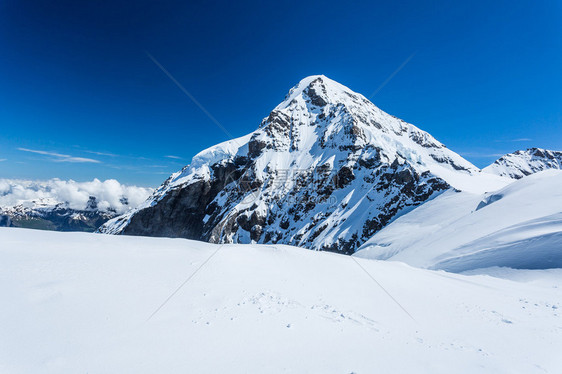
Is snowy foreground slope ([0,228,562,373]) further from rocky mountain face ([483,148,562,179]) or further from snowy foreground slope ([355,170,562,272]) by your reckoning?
rocky mountain face ([483,148,562,179])

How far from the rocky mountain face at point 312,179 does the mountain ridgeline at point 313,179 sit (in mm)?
454

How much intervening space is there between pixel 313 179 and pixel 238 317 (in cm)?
9839

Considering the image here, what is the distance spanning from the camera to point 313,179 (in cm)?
10269

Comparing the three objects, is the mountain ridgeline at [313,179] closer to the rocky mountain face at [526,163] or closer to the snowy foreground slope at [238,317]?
the rocky mountain face at [526,163]

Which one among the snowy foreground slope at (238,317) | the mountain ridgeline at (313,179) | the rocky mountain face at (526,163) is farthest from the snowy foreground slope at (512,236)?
the rocky mountain face at (526,163)

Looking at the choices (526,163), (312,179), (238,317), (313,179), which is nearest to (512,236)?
(238,317)

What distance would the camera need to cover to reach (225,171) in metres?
136

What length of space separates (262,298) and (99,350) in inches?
152

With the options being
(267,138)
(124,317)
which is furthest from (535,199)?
(267,138)

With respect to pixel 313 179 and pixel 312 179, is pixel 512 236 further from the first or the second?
pixel 312 179

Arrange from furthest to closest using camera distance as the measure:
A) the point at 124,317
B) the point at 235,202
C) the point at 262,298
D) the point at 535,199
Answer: the point at 235,202, the point at 535,199, the point at 262,298, the point at 124,317

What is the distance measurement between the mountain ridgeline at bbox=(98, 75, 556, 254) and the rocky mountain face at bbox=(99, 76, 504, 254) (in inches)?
17.9

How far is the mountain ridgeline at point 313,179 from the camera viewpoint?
67.5m

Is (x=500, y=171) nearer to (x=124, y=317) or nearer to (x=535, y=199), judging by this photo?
(x=535, y=199)
